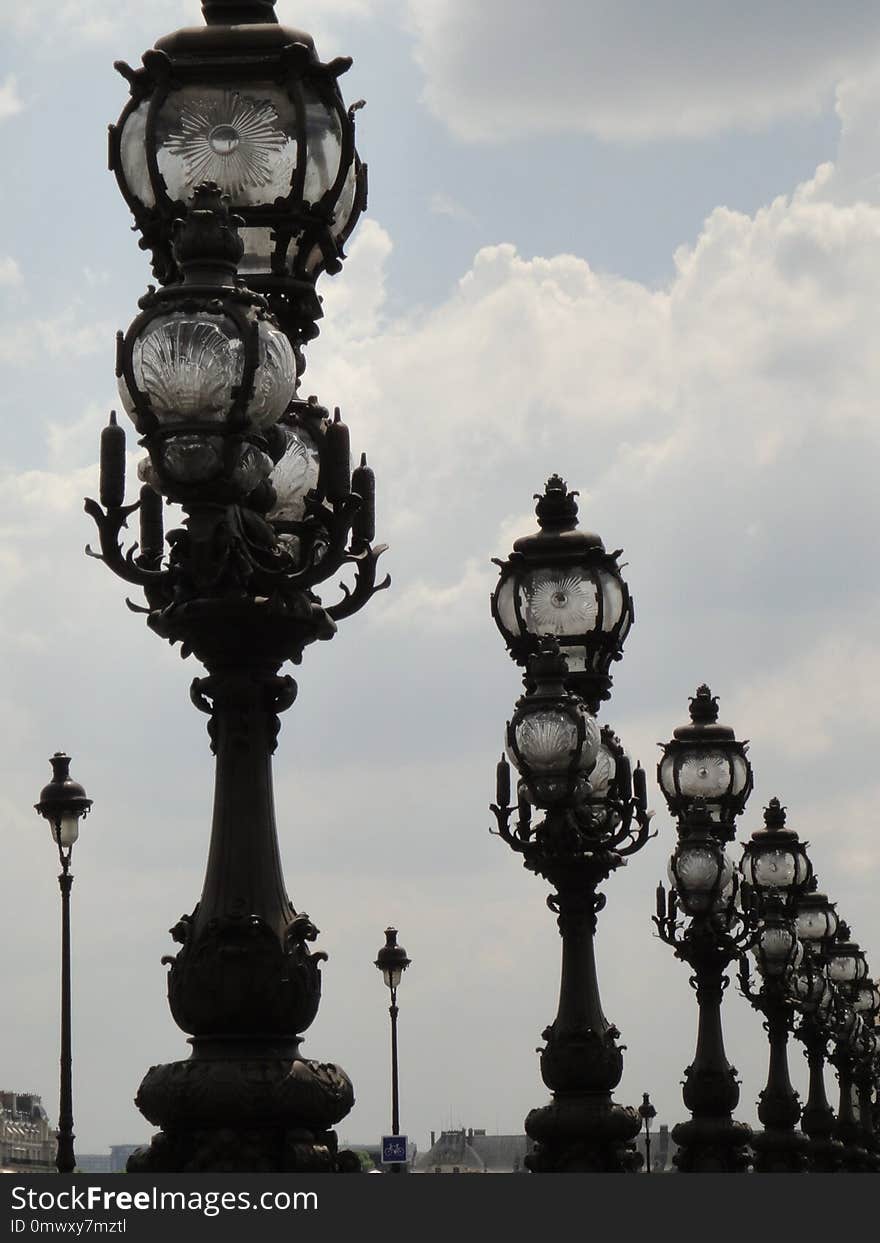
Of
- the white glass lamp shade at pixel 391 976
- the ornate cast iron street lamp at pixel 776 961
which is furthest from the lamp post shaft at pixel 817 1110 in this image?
the white glass lamp shade at pixel 391 976

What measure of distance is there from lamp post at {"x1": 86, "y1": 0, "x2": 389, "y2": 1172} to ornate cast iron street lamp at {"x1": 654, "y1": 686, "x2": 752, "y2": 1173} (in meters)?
12.0

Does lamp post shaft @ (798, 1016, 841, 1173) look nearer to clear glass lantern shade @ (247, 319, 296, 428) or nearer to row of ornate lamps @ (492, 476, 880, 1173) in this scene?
row of ornate lamps @ (492, 476, 880, 1173)

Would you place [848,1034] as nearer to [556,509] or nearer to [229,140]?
[556,509]

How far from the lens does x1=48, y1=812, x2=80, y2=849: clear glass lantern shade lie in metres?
30.0

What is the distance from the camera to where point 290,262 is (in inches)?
457

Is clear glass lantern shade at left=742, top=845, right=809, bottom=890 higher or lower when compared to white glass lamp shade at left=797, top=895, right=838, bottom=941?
lower

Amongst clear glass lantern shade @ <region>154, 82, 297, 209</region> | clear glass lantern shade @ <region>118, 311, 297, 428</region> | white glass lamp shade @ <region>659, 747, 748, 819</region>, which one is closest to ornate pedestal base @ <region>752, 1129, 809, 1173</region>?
white glass lamp shade @ <region>659, 747, 748, 819</region>

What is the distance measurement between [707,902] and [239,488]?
13.3 meters

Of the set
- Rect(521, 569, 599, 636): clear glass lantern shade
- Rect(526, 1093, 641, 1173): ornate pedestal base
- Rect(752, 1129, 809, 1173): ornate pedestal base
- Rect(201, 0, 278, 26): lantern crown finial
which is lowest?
Rect(526, 1093, 641, 1173): ornate pedestal base

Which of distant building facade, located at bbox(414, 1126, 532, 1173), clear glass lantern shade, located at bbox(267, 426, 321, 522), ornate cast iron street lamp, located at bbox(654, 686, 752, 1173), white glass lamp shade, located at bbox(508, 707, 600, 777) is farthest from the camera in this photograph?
distant building facade, located at bbox(414, 1126, 532, 1173)
